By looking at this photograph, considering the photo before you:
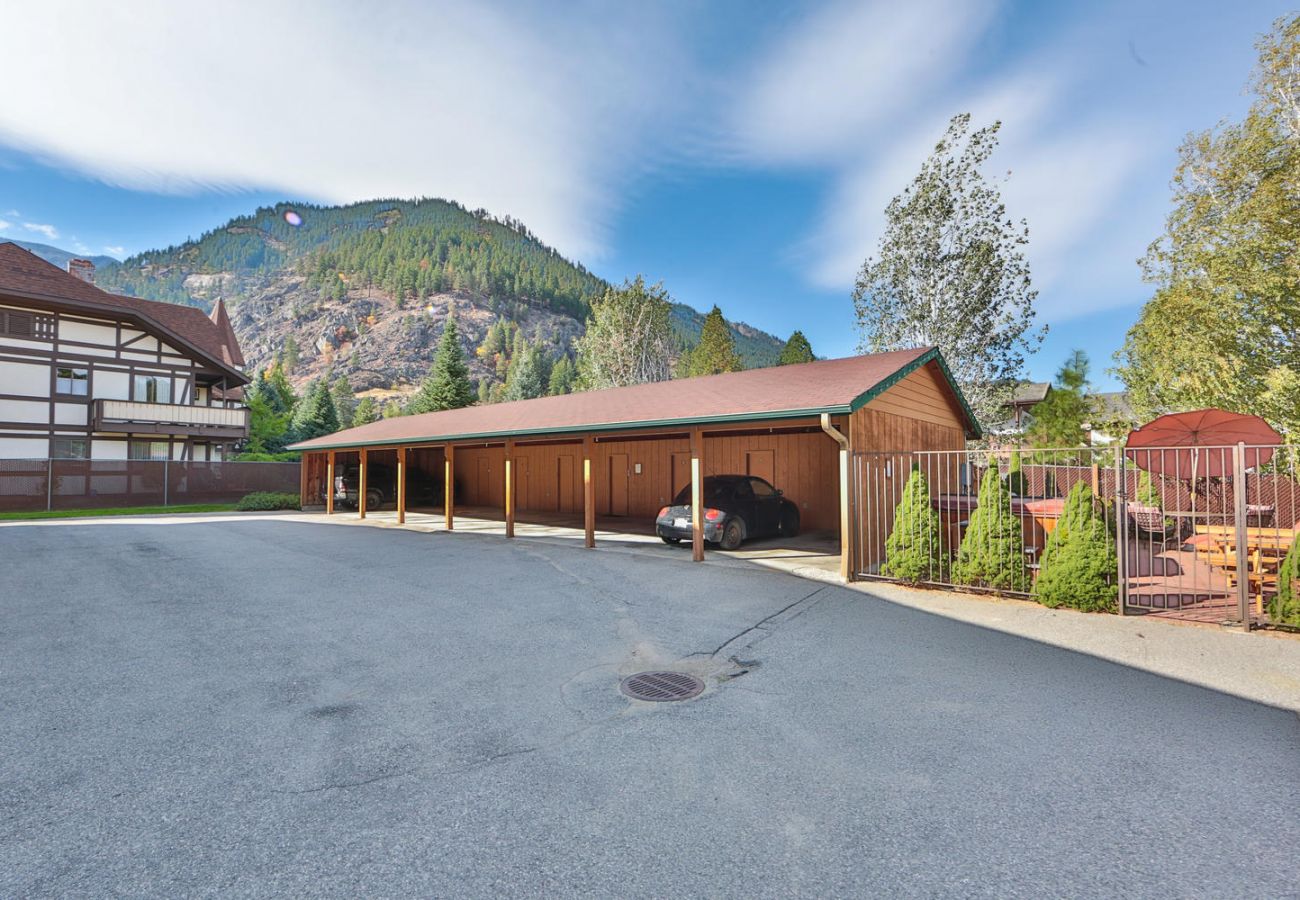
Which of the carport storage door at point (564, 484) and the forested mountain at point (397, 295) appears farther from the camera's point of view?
the forested mountain at point (397, 295)

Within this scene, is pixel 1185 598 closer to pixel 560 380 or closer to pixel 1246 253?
pixel 1246 253

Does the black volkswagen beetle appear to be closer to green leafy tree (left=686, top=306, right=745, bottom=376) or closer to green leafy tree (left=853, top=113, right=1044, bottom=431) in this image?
green leafy tree (left=853, top=113, right=1044, bottom=431)

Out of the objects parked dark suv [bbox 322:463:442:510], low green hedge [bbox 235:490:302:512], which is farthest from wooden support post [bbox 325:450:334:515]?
low green hedge [bbox 235:490:302:512]

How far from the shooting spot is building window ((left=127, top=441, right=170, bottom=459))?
24161 mm

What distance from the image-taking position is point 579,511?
2016 centimetres

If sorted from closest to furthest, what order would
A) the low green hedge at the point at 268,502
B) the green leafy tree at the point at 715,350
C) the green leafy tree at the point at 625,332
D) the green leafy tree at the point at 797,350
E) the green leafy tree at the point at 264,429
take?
the low green hedge at the point at 268,502 → the green leafy tree at the point at 625,332 → the green leafy tree at the point at 264,429 → the green leafy tree at the point at 715,350 → the green leafy tree at the point at 797,350

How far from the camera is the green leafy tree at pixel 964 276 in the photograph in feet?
75.5

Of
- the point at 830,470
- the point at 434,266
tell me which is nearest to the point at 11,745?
the point at 830,470

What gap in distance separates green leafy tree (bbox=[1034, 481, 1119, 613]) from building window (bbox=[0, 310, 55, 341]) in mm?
32244

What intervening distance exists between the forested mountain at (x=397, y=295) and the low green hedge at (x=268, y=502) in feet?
233

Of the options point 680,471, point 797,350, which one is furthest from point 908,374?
point 797,350

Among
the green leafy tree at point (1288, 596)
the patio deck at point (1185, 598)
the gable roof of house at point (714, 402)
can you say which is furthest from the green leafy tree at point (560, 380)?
the green leafy tree at point (1288, 596)

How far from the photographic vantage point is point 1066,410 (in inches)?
1329

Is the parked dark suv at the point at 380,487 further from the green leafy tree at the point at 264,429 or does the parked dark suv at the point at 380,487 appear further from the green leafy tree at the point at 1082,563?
the green leafy tree at the point at 1082,563
